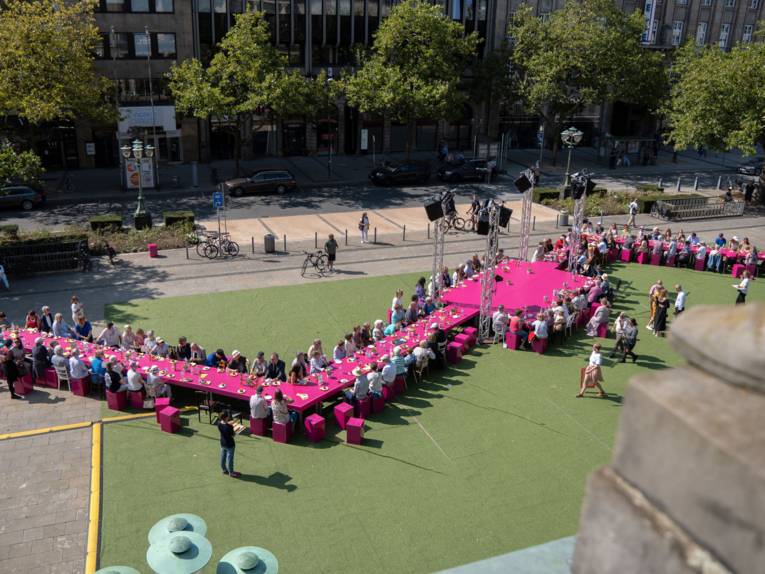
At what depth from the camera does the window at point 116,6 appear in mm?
46656

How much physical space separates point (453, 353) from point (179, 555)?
1293cm

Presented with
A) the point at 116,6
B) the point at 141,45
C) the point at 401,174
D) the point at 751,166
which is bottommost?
the point at 401,174

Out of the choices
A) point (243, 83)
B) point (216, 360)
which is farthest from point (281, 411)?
point (243, 83)

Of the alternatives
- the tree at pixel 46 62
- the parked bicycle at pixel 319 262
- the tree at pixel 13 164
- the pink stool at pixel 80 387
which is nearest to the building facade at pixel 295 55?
the tree at pixel 46 62

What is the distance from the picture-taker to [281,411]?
16.5 m

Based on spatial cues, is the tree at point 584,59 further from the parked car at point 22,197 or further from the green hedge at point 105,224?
the parked car at point 22,197

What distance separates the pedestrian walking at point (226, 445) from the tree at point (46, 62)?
2966cm

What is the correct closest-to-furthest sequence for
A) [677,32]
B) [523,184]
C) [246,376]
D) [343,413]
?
[343,413] < [246,376] < [523,184] < [677,32]

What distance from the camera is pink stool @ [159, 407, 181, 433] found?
1706cm

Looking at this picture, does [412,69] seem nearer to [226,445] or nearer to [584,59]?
[584,59]

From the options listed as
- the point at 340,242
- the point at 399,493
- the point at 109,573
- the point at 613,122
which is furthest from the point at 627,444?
the point at 613,122

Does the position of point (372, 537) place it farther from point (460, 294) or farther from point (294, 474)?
point (460, 294)

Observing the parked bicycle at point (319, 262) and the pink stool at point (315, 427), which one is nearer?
the pink stool at point (315, 427)

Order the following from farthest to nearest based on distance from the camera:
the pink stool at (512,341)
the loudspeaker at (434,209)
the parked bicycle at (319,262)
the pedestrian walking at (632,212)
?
the pedestrian walking at (632,212), the parked bicycle at (319,262), the loudspeaker at (434,209), the pink stool at (512,341)
